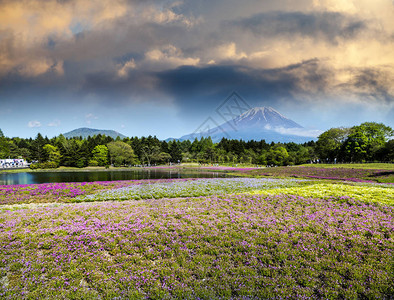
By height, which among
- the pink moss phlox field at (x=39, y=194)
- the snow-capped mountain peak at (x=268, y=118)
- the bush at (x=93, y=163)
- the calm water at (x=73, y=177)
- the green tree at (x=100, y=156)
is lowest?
the calm water at (x=73, y=177)

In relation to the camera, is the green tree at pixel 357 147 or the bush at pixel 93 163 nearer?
the green tree at pixel 357 147

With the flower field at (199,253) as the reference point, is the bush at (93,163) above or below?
above

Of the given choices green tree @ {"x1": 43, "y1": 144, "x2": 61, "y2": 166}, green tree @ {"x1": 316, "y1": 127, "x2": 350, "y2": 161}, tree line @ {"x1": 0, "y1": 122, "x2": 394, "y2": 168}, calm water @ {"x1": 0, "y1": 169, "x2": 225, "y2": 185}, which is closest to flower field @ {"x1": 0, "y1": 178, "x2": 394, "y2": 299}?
calm water @ {"x1": 0, "y1": 169, "x2": 225, "y2": 185}

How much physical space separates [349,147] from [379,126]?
18.3m

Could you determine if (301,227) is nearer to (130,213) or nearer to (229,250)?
(229,250)

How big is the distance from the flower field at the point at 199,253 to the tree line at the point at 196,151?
2882 inches

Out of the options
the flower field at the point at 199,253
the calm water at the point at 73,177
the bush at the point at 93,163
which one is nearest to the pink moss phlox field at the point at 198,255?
the flower field at the point at 199,253

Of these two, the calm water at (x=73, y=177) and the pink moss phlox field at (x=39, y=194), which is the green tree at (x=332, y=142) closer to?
the calm water at (x=73, y=177)

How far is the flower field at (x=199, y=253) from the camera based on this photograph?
218 inches

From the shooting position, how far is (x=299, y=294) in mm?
5254

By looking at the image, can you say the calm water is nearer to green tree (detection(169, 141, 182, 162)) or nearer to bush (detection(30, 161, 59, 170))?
bush (detection(30, 161, 59, 170))

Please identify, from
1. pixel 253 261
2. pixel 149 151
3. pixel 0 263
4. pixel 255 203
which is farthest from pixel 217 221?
pixel 149 151

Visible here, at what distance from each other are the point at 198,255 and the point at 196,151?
366 feet

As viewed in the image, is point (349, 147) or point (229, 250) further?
point (349, 147)
